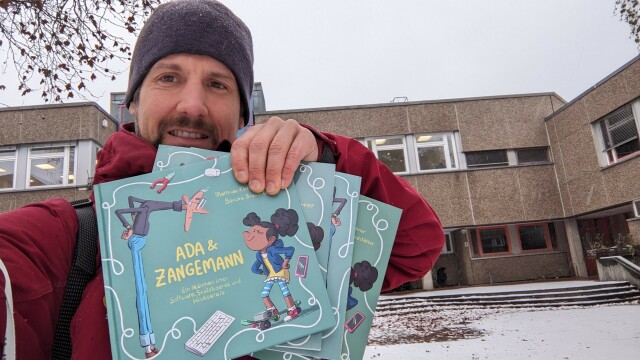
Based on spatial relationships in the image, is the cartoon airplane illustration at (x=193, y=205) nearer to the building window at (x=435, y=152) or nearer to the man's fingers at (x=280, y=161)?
the man's fingers at (x=280, y=161)

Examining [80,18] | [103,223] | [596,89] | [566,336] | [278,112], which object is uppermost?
[278,112]

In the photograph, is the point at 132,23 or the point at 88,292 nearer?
the point at 88,292

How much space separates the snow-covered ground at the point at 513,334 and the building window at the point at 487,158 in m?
6.94

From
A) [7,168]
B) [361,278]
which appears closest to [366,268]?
[361,278]

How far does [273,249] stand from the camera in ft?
3.17

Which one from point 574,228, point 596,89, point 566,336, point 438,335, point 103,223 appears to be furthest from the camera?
point 574,228

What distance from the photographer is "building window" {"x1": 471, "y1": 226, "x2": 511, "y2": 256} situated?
1753 centimetres

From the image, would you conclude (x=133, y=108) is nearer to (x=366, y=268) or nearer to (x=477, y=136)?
(x=366, y=268)

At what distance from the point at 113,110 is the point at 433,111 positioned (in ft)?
46.6

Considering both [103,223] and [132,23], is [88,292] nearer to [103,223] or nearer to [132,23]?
[103,223]

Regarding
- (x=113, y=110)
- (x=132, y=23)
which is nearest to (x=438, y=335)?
(x=132, y=23)

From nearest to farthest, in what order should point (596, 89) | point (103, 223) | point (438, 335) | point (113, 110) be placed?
point (103, 223) → point (438, 335) → point (596, 89) → point (113, 110)

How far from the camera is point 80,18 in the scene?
502cm

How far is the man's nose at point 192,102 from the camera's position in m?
1.31
